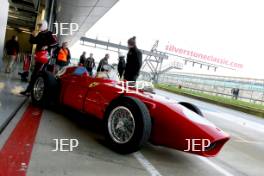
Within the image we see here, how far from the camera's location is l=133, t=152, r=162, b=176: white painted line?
372 centimetres

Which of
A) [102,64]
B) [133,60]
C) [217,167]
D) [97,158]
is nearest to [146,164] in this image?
[97,158]

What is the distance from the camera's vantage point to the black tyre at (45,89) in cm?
605

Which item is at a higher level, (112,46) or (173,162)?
(112,46)

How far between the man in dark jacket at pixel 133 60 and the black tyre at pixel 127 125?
237 cm

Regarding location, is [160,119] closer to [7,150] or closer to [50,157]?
[50,157]

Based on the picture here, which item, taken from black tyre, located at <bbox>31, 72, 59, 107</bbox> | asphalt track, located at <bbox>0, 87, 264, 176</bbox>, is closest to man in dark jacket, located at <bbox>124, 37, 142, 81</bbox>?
asphalt track, located at <bbox>0, 87, 264, 176</bbox>

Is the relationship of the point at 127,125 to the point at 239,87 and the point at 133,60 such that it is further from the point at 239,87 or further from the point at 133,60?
the point at 239,87

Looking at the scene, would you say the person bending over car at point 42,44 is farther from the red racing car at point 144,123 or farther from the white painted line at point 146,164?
the white painted line at point 146,164

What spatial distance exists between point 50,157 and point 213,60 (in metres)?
59.6

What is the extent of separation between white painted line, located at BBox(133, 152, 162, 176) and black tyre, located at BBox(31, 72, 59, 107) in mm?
2404

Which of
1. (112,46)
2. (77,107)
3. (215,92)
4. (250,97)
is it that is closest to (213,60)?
(112,46)

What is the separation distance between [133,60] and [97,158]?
3.25 metres

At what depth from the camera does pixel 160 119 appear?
4.31m

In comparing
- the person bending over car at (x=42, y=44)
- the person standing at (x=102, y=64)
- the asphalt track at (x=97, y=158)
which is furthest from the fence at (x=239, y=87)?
the asphalt track at (x=97, y=158)
